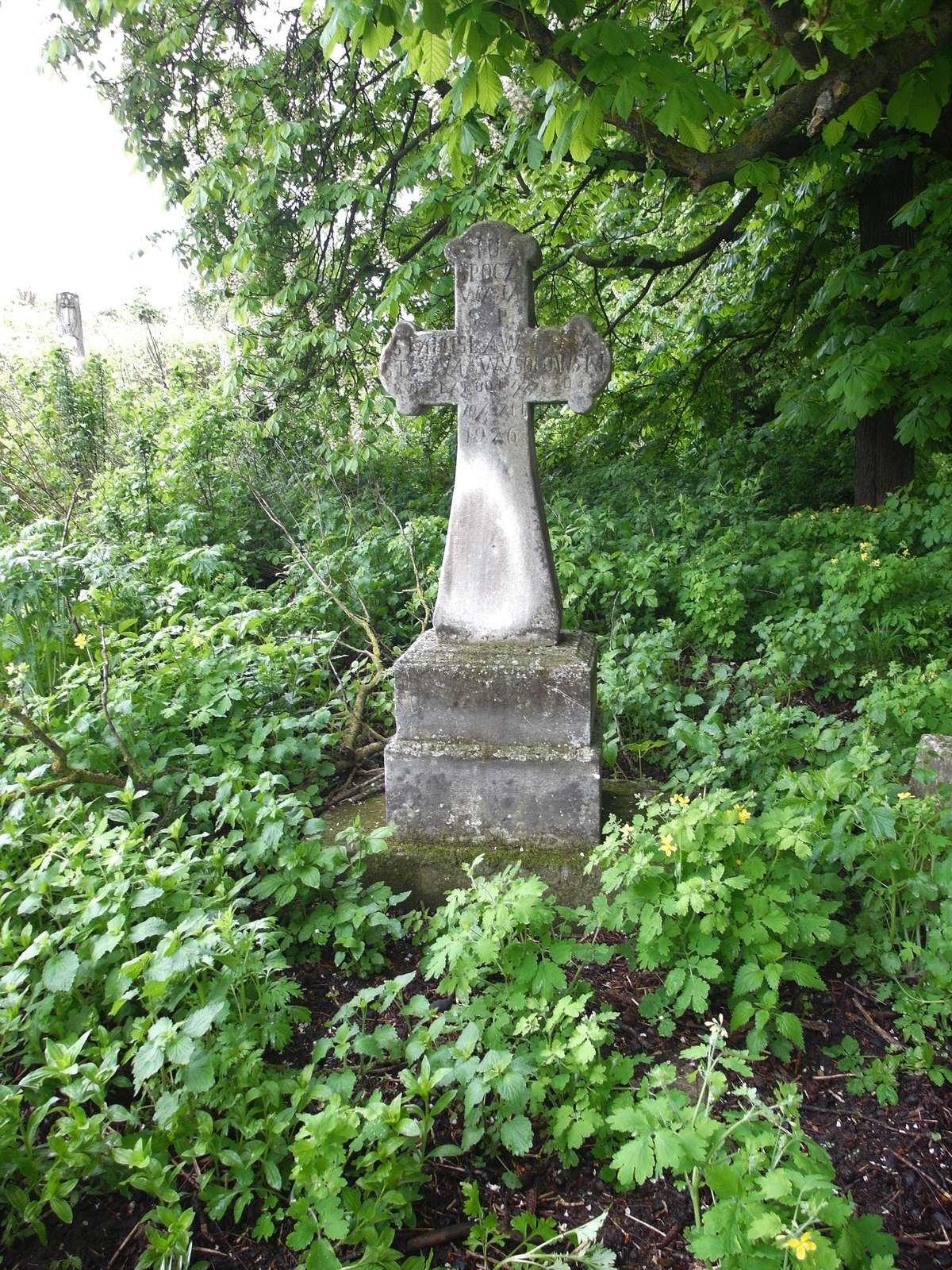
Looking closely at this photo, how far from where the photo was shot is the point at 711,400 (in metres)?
7.57

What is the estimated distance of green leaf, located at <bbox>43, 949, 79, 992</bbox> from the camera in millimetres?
2008

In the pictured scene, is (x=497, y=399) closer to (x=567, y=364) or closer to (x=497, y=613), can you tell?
(x=567, y=364)

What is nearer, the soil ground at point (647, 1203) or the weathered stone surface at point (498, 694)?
the soil ground at point (647, 1203)

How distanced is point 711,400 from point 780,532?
2.93 metres

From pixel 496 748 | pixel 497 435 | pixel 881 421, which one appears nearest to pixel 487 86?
pixel 497 435

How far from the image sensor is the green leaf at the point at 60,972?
2008 mm

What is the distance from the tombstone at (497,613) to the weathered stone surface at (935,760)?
3.51 ft

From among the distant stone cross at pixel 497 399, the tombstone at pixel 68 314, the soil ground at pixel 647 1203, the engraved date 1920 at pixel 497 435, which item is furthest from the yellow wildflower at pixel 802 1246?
the tombstone at pixel 68 314

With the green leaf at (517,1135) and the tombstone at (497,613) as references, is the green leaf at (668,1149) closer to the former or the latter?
the green leaf at (517,1135)

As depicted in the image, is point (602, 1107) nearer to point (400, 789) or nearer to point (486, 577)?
point (400, 789)

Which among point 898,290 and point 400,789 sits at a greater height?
point 898,290

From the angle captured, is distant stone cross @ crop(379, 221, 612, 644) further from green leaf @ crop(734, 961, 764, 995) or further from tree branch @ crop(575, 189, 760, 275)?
tree branch @ crop(575, 189, 760, 275)

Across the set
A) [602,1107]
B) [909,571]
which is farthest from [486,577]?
[909,571]

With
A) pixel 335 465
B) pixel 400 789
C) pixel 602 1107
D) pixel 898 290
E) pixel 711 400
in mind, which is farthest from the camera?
pixel 711 400
